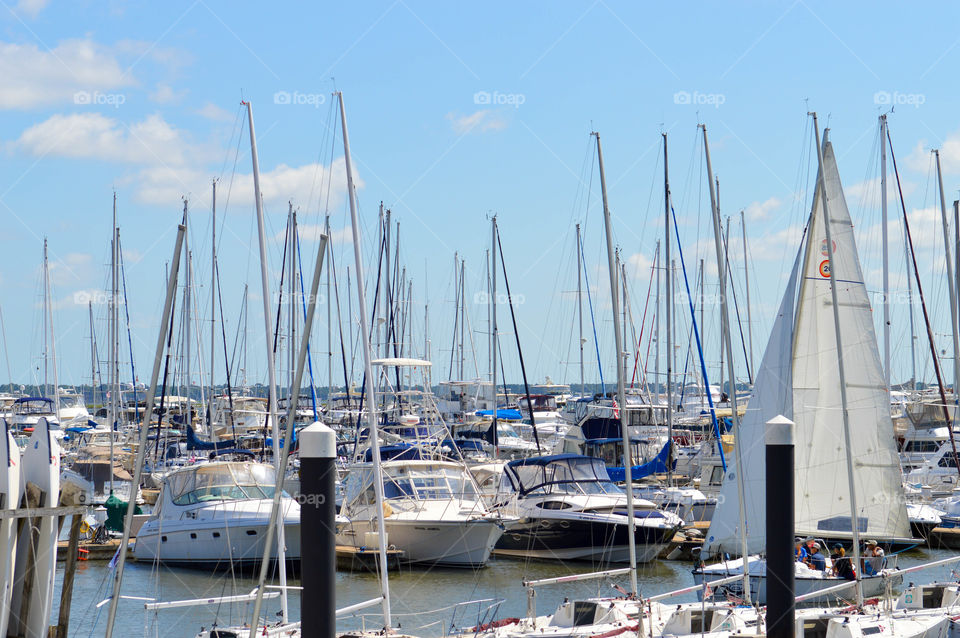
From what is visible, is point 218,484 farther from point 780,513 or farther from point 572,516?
point 780,513

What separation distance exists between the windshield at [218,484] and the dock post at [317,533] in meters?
21.0

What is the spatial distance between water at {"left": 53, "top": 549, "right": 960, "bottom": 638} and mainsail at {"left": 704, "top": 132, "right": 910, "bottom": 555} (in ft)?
12.0

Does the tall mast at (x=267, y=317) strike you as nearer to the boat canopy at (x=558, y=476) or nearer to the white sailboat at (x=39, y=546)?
the white sailboat at (x=39, y=546)

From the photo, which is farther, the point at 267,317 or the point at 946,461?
the point at 946,461

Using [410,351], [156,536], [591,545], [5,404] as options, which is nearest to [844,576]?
[591,545]

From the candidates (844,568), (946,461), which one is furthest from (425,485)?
(946,461)

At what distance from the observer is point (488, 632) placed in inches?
672

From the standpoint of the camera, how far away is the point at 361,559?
1177 inches

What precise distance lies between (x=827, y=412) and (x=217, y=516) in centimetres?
1636

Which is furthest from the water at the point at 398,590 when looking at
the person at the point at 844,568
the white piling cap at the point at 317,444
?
the white piling cap at the point at 317,444

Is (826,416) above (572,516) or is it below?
above

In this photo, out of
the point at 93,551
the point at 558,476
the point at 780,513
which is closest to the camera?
the point at 780,513

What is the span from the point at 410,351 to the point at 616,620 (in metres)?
45.6

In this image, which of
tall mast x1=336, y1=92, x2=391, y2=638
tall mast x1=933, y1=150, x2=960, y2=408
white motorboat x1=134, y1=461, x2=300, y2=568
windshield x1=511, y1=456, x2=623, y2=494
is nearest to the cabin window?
tall mast x1=933, y1=150, x2=960, y2=408
